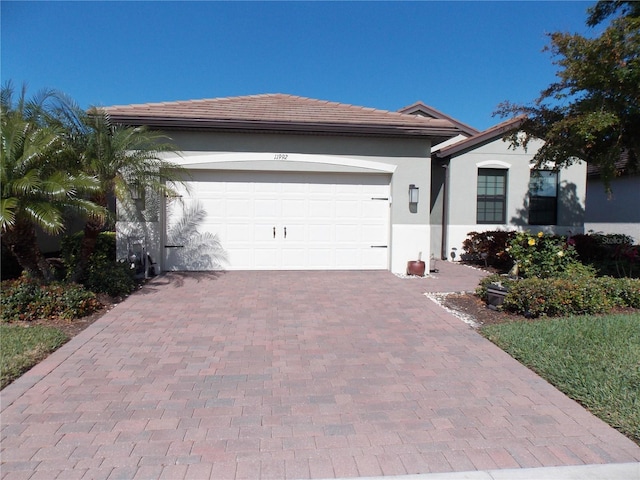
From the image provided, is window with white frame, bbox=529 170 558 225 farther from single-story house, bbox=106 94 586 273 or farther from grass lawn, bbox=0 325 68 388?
grass lawn, bbox=0 325 68 388

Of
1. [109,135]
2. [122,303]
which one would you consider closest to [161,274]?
[122,303]

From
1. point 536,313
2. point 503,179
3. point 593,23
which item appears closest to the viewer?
point 536,313

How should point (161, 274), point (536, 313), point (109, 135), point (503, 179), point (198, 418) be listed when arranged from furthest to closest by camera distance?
point (503, 179) < point (161, 274) < point (109, 135) < point (536, 313) < point (198, 418)

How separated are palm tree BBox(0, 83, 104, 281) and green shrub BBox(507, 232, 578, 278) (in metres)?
8.02

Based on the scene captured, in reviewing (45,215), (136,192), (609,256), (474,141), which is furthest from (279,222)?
(609,256)

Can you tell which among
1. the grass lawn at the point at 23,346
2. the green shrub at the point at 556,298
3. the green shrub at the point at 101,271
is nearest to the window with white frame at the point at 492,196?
the green shrub at the point at 556,298

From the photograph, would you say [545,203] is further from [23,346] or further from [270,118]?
[23,346]

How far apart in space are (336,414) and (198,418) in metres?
1.19

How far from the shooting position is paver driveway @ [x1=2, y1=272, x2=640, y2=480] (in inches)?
117

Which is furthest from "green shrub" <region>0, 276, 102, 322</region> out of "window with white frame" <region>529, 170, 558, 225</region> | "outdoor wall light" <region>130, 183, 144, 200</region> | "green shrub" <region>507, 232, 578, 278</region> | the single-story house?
"window with white frame" <region>529, 170, 558, 225</region>

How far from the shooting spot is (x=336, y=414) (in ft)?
11.8

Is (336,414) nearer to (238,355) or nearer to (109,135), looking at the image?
(238,355)

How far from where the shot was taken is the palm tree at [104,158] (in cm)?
726

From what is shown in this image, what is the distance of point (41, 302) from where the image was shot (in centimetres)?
618
